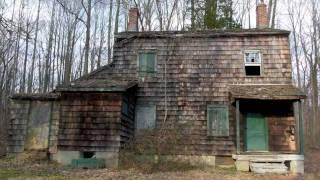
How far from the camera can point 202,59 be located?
679 inches

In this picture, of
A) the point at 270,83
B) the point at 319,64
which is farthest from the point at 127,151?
the point at 319,64

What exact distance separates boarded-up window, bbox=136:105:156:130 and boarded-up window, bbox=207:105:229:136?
236 cm

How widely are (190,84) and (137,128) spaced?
3001 mm

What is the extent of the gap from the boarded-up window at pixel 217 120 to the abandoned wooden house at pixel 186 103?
0.04 metres

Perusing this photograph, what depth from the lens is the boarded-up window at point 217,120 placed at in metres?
16.3

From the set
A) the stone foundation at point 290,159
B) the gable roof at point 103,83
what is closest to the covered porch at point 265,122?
the stone foundation at point 290,159

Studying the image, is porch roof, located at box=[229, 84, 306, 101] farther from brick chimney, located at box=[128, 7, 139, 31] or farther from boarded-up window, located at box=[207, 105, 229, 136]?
brick chimney, located at box=[128, 7, 139, 31]

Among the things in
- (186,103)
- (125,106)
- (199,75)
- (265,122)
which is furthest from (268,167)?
(125,106)

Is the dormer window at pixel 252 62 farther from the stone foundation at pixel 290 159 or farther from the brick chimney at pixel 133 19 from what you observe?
the brick chimney at pixel 133 19

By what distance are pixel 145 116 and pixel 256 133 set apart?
15.6 ft

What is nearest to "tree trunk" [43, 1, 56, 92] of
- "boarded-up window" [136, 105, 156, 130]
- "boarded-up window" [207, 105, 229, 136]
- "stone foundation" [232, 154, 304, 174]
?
"boarded-up window" [136, 105, 156, 130]

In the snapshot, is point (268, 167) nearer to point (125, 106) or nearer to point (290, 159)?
point (290, 159)

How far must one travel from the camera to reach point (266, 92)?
15008 mm

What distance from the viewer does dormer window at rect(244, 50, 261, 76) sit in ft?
55.4
